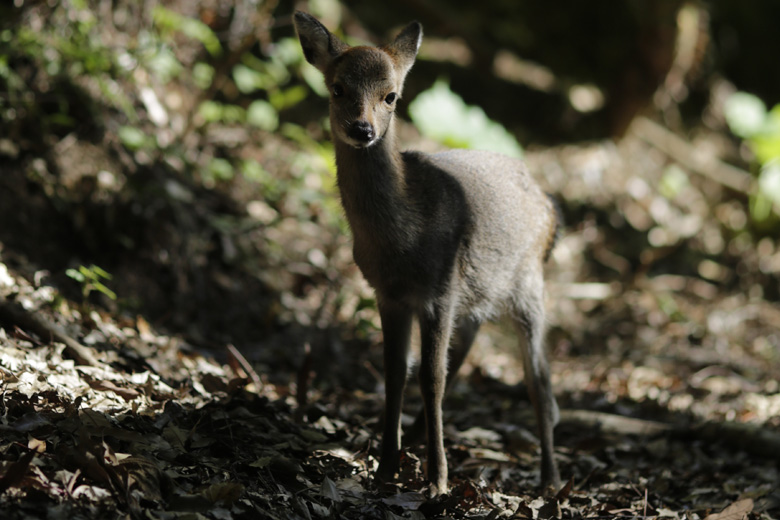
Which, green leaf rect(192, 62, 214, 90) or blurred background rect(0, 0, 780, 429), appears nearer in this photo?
blurred background rect(0, 0, 780, 429)

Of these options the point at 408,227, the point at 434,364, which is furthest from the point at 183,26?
the point at 434,364

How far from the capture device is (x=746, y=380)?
23.1 ft

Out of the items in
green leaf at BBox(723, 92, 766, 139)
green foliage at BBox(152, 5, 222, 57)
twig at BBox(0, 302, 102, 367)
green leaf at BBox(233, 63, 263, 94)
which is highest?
green leaf at BBox(723, 92, 766, 139)

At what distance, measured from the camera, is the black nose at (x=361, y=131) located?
160 inches

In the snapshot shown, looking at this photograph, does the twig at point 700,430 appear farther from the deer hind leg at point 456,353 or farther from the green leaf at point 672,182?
the green leaf at point 672,182

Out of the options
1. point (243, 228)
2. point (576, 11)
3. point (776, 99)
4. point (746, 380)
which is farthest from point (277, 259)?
point (776, 99)

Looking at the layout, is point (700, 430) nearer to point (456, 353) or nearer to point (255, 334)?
point (456, 353)

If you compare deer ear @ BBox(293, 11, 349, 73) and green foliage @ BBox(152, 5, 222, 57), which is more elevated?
green foliage @ BBox(152, 5, 222, 57)

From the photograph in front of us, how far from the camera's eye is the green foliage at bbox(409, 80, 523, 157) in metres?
9.05

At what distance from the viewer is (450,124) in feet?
30.0

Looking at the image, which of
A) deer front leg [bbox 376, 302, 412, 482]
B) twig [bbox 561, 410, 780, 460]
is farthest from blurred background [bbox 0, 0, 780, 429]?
deer front leg [bbox 376, 302, 412, 482]

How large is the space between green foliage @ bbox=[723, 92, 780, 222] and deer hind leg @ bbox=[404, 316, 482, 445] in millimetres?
7427

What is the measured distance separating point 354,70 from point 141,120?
3.58m

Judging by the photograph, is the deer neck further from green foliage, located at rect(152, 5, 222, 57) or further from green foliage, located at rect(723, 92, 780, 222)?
green foliage, located at rect(723, 92, 780, 222)
